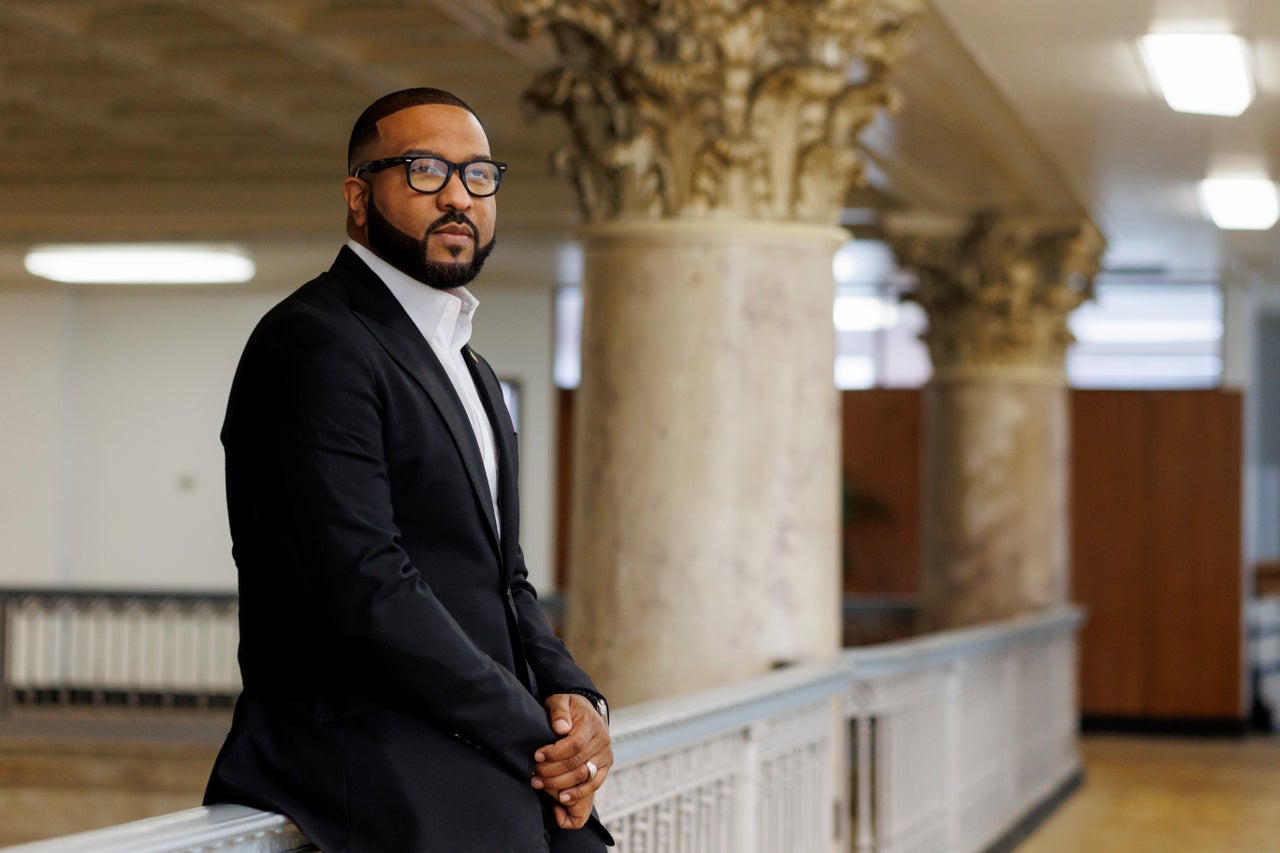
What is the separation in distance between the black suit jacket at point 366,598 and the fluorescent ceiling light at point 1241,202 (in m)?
8.23

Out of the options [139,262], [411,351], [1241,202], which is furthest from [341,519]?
[139,262]

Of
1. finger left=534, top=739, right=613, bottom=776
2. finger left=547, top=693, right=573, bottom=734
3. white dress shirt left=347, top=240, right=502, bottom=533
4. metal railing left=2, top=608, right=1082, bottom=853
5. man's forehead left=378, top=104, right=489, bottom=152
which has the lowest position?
metal railing left=2, top=608, right=1082, bottom=853

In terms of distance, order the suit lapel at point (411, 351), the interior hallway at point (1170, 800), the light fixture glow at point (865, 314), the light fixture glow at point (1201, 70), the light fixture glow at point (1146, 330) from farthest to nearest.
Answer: the light fixture glow at point (865, 314) < the light fixture glow at point (1146, 330) < the interior hallway at point (1170, 800) < the light fixture glow at point (1201, 70) < the suit lapel at point (411, 351)

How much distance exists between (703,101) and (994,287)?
19.5 feet

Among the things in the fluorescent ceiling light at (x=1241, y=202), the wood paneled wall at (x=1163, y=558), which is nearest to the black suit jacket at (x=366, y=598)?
the fluorescent ceiling light at (x=1241, y=202)

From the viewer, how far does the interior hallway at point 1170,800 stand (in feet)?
28.5

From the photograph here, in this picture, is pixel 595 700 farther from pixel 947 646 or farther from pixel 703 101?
pixel 947 646

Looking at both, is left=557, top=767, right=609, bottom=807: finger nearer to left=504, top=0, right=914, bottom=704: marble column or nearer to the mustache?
the mustache

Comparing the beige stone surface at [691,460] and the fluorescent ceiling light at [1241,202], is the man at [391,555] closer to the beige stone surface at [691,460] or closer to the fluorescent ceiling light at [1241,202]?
the beige stone surface at [691,460]

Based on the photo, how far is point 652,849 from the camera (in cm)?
362

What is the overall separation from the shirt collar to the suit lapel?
11mm

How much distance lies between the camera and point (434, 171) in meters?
2.05

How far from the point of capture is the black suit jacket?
189 centimetres

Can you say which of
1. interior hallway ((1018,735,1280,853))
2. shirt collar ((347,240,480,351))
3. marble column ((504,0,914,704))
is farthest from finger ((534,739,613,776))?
interior hallway ((1018,735,1280,853))
